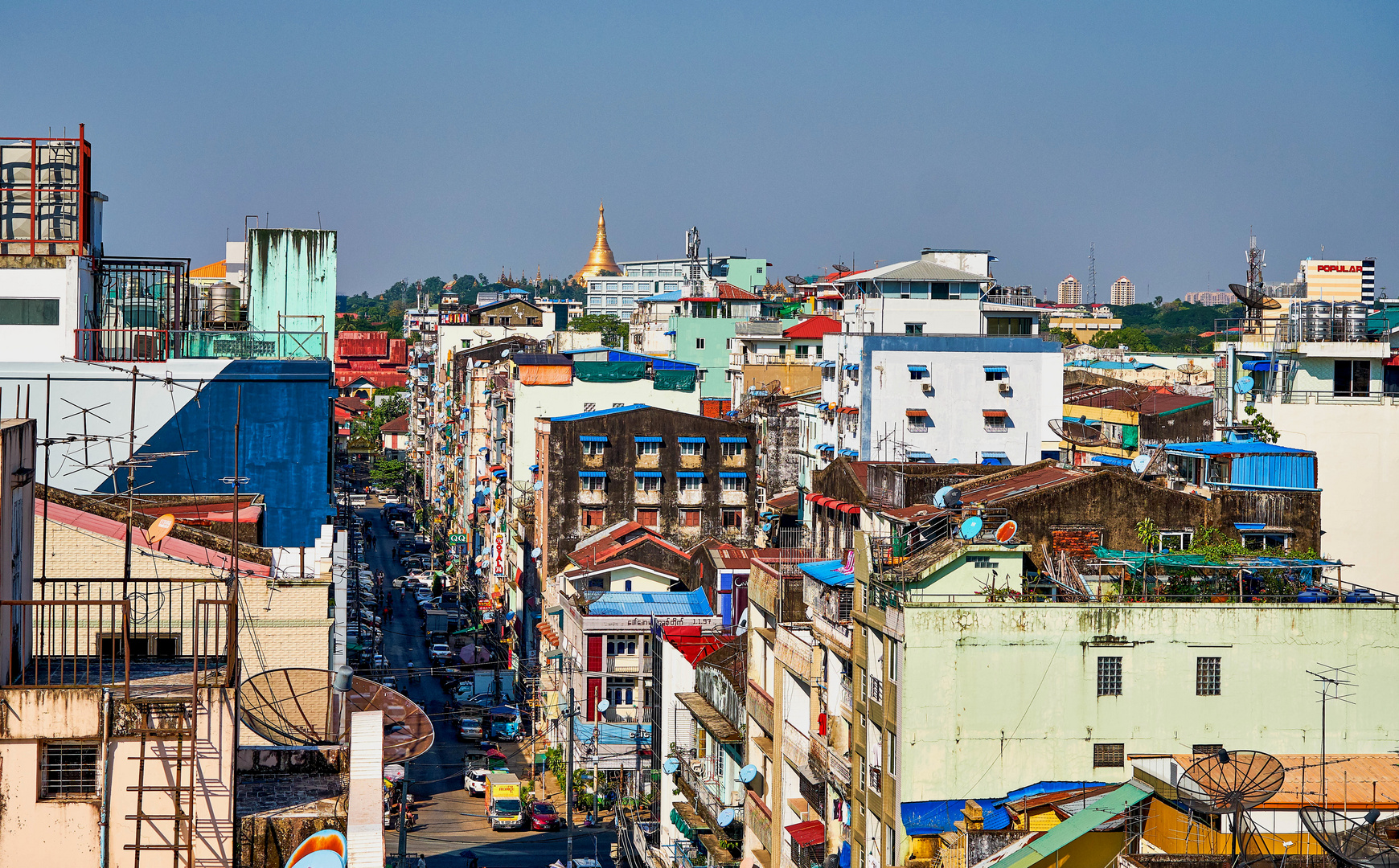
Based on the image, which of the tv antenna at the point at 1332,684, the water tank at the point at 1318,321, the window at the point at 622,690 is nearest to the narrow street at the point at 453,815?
the window at the point at 622,690

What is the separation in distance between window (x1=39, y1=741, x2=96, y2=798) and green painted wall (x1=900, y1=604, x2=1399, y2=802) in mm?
15594

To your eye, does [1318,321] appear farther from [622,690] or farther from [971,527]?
[622,690]

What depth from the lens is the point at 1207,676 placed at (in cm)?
2623

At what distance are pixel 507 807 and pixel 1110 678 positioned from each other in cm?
2845

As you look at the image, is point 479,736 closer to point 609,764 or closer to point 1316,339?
point 609,764

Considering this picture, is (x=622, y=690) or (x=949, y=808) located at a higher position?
(x=949, y=808)

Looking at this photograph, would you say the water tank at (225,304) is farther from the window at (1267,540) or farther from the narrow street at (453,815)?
the window at (1267,540)

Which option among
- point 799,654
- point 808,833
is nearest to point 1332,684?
point 808,833

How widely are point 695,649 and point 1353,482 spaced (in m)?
17.6

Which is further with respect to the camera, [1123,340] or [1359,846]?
[1123,340]

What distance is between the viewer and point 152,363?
2623 centimetres

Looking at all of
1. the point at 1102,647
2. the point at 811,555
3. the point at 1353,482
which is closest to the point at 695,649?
the point at 811,555

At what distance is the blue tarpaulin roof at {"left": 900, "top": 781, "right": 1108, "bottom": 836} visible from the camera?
25.6m

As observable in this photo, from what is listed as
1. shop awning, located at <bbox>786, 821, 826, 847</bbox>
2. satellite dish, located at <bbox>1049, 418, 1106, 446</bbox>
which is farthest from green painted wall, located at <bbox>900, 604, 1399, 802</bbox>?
satellite dish, located at <bbox>1049, 418, 1106, 446</bbox>
